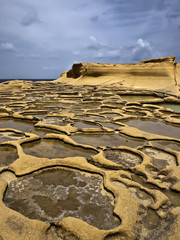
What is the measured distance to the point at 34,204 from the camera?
7.98 feet

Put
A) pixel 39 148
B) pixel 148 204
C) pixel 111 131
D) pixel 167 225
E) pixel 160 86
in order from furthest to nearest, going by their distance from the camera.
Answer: pixel 160 86 < pixel 111 131 < pixel 39 148 < pixel 148 204 < pixel 167 225

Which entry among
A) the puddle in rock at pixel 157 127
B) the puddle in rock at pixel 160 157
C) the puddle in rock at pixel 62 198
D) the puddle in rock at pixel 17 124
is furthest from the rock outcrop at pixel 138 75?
the puddle in rock at pixel 62 198

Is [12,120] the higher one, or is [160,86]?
[160,86]

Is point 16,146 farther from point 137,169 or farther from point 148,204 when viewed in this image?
point 148,204

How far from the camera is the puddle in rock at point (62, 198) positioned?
7.36 feet

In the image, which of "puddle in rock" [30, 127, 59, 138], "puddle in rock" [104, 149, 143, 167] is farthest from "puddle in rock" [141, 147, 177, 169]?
"puddle in rock" [30, 127, 59, 138]

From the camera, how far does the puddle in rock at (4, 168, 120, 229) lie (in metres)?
2.24

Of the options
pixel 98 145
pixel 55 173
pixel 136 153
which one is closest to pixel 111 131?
pixel 98 145

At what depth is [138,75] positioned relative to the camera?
19062 mm

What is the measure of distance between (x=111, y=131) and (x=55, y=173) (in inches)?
96.6

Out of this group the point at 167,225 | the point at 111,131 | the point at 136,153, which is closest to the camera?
the point at 167,225

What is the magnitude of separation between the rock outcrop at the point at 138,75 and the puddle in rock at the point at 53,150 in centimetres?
1252

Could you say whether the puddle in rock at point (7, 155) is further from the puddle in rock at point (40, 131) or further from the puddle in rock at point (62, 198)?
the puddle in rock at point (40, 131)

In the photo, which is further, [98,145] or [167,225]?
[98,145]
